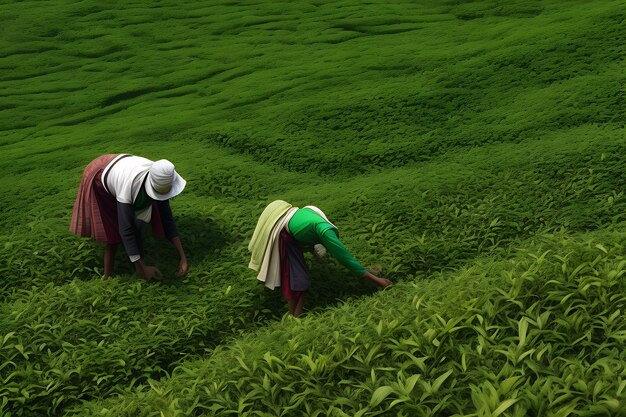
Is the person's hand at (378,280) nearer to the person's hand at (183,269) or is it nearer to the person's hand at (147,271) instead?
the person's hand at (183,269)

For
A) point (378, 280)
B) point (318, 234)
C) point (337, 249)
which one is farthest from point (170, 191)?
point (378, 280)

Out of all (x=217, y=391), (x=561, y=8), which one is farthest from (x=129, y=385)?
(x=561, y=8)

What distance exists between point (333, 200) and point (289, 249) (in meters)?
1.57

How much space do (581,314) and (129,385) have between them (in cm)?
270

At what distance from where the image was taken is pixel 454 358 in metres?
3.34

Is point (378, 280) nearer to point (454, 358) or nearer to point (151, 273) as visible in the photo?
point (454, 358)

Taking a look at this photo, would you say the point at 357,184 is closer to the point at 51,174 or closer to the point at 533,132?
the point at 533,132

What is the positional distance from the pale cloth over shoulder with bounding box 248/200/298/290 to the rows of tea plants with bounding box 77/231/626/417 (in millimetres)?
588

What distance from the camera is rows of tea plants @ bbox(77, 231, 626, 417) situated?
2.98m

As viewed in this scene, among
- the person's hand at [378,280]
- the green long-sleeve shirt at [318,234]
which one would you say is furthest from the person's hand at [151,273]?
the person's hand at [378,280]

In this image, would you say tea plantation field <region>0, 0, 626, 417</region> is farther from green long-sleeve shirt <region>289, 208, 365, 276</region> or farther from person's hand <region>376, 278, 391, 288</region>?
green long-sleeve shirt <region>289, 208, 365, 276</region>

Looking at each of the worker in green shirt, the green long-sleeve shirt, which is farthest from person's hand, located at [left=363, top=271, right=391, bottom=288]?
the green long-sleeve shirt

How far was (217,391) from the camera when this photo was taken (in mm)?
3533

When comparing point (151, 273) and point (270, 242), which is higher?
point (270, 242)
